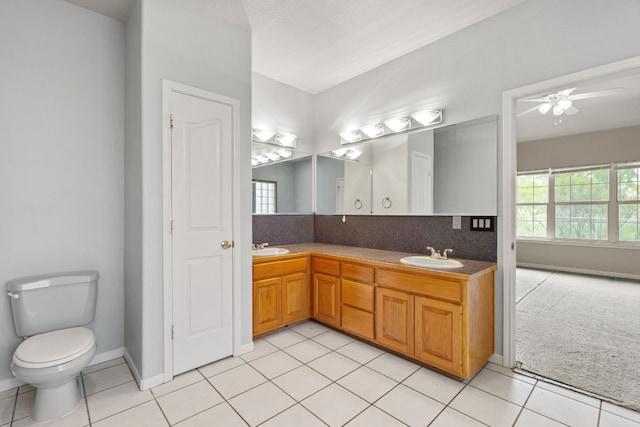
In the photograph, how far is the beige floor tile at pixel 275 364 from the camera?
2.16 meters

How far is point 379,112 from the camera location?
3.14m

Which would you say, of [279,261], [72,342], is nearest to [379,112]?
[279,261]

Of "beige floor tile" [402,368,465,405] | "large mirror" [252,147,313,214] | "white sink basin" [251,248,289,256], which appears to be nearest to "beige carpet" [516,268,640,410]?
"beige floor tile" [402,368,465,405]

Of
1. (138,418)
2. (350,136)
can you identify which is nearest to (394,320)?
(138,418)

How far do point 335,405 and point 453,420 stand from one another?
0.68 metres

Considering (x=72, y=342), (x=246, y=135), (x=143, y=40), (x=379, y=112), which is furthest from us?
(x=379, y=112)

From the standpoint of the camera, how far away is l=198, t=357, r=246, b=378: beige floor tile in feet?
7.08

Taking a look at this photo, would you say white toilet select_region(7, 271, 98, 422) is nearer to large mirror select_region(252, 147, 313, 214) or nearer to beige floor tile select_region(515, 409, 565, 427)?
large mirror select_region(252, 147, 313, 214)

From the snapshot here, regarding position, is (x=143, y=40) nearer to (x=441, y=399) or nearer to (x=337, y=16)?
(x=337, y=16)

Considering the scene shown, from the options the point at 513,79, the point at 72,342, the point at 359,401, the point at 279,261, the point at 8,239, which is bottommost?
the point at 359,401

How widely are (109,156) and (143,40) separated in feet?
3.10

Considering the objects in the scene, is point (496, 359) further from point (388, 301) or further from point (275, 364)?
point (275, 364)

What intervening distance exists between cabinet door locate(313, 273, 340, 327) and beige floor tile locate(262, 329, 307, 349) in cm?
30

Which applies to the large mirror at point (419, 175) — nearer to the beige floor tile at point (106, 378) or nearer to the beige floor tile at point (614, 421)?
the beige floor tile at point (614, 421)
